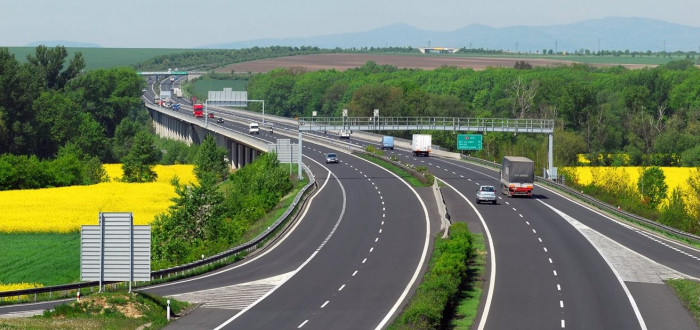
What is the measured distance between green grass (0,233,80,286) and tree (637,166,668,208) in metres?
60.6

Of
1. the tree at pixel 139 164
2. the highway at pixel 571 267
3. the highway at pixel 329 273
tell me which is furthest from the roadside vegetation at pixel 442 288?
the tree at pixel 139 164

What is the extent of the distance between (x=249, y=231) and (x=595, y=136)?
118090mm

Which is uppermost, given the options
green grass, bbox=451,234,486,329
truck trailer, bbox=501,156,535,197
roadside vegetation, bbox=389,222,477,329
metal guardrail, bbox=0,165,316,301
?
truck trailer, bbox=501,156,535,197

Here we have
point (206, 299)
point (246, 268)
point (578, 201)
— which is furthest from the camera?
point (578, 201)

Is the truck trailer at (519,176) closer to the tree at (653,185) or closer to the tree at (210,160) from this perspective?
the tree at (653,185)

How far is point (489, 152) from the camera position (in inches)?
6452

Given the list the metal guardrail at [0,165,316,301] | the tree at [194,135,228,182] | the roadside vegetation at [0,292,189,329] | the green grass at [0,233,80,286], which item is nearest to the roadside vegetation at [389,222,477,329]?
the roadside vegetation at [0,292,189,329]

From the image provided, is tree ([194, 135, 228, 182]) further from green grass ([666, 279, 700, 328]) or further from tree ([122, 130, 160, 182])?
green grass ([666, 279, 700, 328])

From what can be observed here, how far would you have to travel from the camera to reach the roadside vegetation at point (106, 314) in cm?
4162

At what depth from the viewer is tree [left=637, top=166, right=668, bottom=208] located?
117812 millimetres

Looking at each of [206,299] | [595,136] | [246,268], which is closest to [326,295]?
[206,299]

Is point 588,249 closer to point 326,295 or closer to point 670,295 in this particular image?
point 670,295

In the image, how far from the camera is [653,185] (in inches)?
4774

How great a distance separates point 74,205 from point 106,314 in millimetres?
62125
